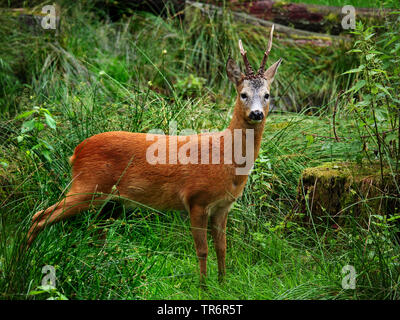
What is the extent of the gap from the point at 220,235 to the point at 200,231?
203 millimetres

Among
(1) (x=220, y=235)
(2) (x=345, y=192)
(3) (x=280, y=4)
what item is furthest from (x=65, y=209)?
(3) (x=280, y=4)

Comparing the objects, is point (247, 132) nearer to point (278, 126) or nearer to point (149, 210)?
point (149, 210)

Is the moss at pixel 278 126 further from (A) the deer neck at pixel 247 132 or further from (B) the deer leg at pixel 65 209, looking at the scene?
(B) the deer leg at pixel 65 209

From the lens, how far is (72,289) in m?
3.42

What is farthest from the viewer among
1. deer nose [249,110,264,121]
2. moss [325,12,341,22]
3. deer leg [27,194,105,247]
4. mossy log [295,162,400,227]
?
moss [325,12,341,22]

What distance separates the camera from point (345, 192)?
4.63 meters

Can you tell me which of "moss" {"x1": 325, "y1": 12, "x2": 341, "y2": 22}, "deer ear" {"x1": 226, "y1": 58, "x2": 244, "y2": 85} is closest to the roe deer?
Answer: "deer ear" {"x1": 226, "y1": 58, "x2": 244, "y2": 85}

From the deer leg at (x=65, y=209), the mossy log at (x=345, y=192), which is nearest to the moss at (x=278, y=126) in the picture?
the mossy log at (x=345, y=192)

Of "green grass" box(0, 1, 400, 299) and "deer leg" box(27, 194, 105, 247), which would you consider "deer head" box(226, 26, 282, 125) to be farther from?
"deer leg" box(27, 194, 105, 247)

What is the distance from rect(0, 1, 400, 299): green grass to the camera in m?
3.48

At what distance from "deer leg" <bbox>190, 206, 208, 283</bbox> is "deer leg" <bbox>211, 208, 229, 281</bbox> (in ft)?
0.50

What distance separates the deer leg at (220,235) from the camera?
4180 millimetres

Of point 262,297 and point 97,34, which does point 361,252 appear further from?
point 97,34
